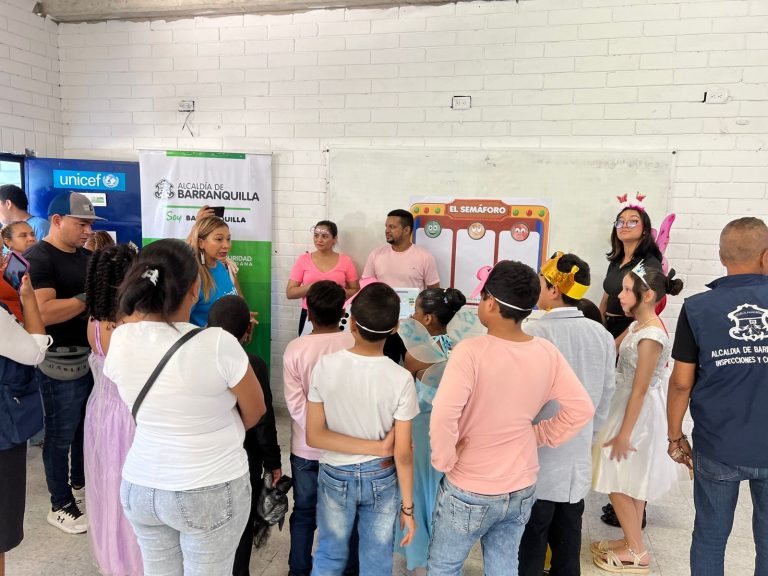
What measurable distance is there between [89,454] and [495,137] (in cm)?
316

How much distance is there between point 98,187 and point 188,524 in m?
3.70

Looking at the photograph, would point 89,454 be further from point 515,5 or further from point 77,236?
point 515,5

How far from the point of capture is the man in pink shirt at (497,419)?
149 cm

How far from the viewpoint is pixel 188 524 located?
1.39 m

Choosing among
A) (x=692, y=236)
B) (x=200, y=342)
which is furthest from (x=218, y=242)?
(x=692, y=236)

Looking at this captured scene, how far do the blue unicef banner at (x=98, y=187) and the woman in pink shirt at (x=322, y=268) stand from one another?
4.88 ft

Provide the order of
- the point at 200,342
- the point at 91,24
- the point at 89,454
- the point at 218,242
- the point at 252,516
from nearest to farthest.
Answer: the point at 200,342
the point at 252,516
the point at 89,454
the point at 218,242
the point at 91,24

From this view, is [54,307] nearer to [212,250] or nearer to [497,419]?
[212,250]

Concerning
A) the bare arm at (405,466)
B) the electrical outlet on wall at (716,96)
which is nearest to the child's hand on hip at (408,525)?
the bare arm at (405,466)

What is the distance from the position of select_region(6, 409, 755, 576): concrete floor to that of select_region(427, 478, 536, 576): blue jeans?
79 centimetres

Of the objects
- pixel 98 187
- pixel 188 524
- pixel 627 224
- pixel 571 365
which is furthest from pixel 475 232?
pixel 98 187

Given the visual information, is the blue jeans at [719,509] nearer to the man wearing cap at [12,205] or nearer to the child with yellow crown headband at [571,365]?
the child with yellow crown headband at [571,365]

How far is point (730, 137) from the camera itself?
3.42 meters

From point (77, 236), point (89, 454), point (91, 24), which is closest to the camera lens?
point (89, 454)
